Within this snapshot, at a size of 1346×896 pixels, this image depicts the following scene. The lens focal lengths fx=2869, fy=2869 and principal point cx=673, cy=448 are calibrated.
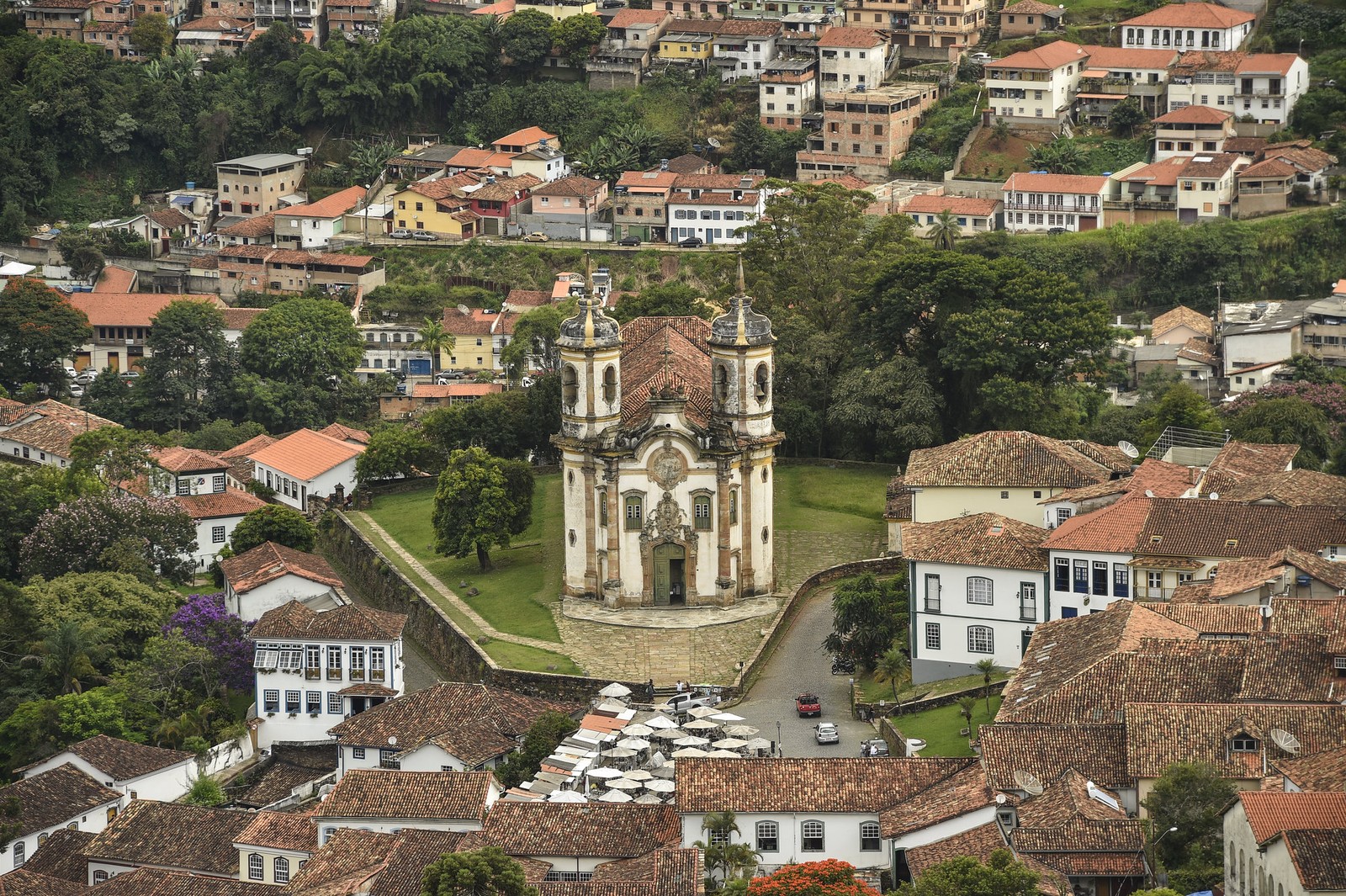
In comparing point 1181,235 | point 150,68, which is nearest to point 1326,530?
point 1181,235

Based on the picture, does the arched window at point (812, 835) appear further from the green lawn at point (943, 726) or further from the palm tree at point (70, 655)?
the palm tree at point (70, 655)

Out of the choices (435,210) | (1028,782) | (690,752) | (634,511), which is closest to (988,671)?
(690,752)

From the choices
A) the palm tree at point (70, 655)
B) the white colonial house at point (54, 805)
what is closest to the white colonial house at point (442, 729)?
the white colonial house at point (54, 805)

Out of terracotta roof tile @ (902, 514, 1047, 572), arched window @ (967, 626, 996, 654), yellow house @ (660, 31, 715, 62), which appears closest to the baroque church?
terracotta roof tile @ (902, 514, 1047, 572)

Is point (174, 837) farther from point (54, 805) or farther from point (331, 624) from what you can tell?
point (331, 624)

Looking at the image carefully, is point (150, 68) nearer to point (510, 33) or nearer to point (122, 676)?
point (510, 33)

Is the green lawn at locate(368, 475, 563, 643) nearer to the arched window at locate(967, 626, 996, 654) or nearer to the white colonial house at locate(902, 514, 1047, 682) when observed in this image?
the white colonial house at locate(902, 514, 1047, 682)
